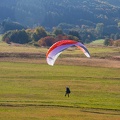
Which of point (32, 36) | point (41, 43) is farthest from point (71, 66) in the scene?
point (32, 36)

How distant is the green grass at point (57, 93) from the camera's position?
2617 centimetres

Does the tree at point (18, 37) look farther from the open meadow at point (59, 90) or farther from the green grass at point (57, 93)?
the green grass at point (57, 93)

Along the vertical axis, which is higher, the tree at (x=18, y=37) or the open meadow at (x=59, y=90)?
the tree at (x=18, y=37)

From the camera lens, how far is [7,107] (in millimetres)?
27812

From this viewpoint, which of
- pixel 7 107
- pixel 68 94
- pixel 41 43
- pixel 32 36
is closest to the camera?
pixel 7 107

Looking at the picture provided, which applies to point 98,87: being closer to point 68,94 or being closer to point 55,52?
point 68,94

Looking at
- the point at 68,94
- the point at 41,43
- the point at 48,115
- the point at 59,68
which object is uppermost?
the point at 41,43

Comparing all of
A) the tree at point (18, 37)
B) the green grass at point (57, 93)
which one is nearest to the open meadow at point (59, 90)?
the green grass at point (57, 93)

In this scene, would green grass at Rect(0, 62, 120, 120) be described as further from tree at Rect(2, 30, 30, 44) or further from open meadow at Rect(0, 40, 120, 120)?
tree at Rect(2, 30, 30, 44)

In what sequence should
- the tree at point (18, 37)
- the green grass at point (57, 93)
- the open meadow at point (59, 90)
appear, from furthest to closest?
the tree at point (18, 37) → the open meadow at point (59, 90) → the green grass at point (57, 93)

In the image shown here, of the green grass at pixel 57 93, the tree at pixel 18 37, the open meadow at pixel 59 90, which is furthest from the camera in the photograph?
the tree at pixel 18 37

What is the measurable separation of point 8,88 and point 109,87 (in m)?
9.43

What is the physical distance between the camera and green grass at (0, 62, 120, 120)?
85.9 feet

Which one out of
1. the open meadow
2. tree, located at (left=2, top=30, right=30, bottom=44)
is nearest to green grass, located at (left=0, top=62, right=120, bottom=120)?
the open meadow
